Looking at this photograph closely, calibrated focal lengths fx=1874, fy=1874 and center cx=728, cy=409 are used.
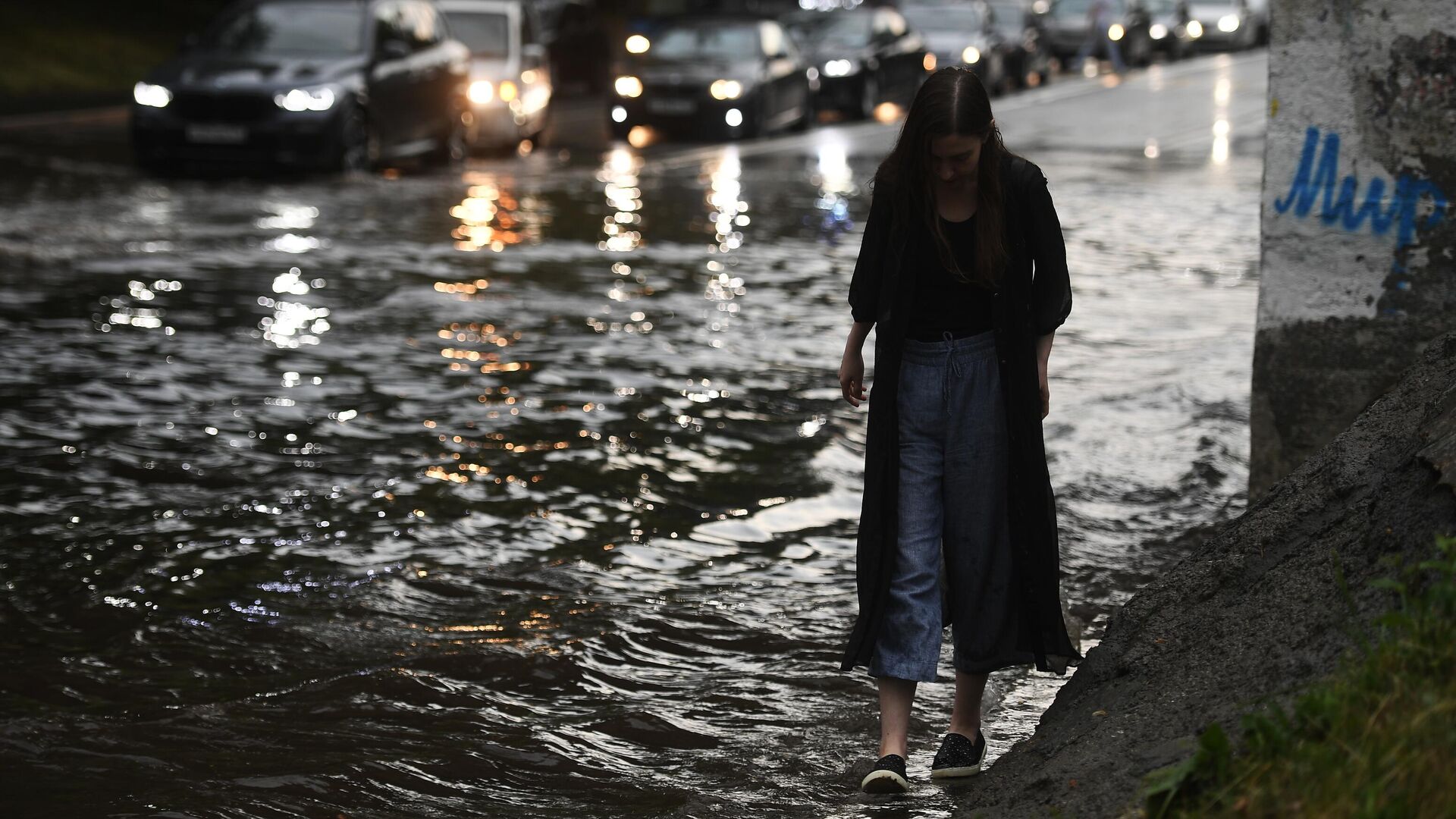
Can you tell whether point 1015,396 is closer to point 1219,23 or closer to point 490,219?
point 490,219

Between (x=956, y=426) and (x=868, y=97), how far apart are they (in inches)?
913

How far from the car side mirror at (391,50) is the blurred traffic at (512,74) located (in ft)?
0.07

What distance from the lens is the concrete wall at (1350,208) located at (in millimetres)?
6047

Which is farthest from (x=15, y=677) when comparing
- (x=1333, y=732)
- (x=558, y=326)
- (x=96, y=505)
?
(x=558, y=326)

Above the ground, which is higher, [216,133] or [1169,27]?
[1169,27]

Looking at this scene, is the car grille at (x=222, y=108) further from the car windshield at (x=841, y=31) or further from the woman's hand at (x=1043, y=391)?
the woman's hand at (x=1043, y=391)

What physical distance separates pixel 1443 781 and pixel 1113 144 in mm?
20341

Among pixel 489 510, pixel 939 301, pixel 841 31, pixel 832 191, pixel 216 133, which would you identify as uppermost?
pixel 841 31

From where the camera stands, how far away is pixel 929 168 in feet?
14.2

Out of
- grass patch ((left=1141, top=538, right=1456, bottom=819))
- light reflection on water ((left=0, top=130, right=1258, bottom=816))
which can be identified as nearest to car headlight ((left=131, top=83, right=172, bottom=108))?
light reflection on water ((left=0, top=130, right=1258, bottom=816))

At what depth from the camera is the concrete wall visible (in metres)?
6.05

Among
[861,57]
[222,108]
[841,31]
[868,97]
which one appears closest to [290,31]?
[222,108]

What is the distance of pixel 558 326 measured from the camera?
10.8 m

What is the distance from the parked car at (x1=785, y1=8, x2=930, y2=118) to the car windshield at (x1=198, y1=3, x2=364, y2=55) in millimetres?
8838
